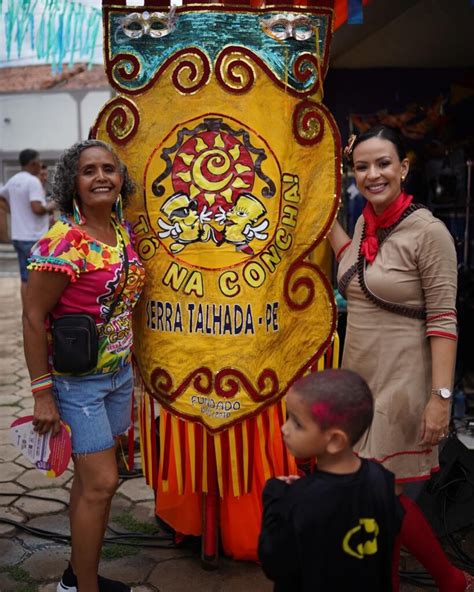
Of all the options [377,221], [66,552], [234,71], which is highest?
[234,71]

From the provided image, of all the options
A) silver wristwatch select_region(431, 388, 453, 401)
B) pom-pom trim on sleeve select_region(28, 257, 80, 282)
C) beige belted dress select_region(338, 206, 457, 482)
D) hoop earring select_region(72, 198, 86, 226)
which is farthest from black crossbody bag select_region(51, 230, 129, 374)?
silver wristwatch select_region(431, 388, 453, 401)

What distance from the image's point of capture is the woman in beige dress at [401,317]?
1844mm

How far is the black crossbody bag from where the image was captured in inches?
77.1

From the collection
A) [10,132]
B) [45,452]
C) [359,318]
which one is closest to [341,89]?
[359,318]

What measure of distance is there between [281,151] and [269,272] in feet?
1.37

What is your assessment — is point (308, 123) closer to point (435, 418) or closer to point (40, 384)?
point (435, 418)

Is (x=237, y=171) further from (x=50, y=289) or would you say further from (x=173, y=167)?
(x=50, y=289)

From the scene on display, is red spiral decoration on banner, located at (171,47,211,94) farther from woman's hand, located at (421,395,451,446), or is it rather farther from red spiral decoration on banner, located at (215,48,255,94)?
woman's hand, located at (421,395,451,446)

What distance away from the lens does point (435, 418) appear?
1.85 m

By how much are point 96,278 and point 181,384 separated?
526 millimetres

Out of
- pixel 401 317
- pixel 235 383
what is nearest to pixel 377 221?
pixel 401 317

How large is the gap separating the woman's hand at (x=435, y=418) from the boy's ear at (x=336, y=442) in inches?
24.3

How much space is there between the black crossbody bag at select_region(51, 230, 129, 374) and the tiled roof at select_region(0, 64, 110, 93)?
1572 centimetres

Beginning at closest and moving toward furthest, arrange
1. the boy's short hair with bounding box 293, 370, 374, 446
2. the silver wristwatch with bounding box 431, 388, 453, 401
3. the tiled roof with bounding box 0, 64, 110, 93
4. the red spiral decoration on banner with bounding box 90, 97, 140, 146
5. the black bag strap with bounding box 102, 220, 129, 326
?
the boy's short hair with bounding box 293, 370, 374, 446, the silver wristwatch with bounding box 431, 388, 453, 401, the black bag strap with bounding box 102, 220, 129, 326, the red spiral decoration on banner with bounding box 90, 97, 140, 146, the tiled roof with bounding box 0, 64, 110, 93
